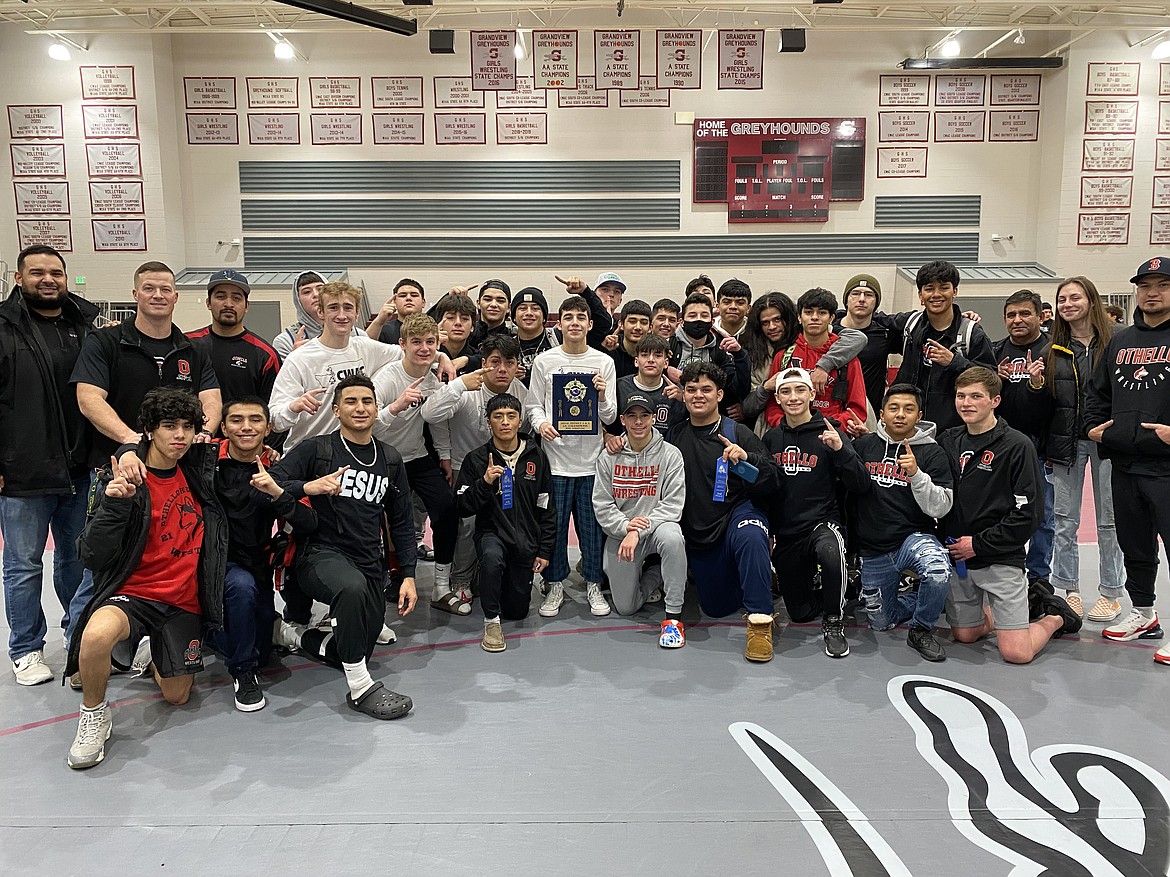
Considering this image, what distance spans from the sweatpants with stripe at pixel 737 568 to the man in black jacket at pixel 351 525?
70.7 inches

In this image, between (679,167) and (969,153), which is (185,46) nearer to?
(679,167)

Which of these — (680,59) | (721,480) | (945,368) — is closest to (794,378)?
(721,480)

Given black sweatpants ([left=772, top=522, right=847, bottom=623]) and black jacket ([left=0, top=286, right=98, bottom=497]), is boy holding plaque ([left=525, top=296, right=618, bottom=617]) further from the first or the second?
black jacket ([left=0, top=286, right=98, bottom=497])

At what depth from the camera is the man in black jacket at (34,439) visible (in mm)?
3945

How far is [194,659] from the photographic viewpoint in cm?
369

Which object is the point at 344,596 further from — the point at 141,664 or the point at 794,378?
the point at 794,378

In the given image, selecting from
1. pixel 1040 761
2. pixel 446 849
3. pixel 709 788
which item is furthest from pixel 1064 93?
pixel 446 849

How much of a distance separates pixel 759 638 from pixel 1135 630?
2238mm

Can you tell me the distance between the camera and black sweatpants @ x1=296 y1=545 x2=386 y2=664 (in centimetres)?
375

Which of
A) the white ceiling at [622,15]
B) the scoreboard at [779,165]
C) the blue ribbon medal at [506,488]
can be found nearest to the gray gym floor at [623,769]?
the blue ribbon medal at [506,488]

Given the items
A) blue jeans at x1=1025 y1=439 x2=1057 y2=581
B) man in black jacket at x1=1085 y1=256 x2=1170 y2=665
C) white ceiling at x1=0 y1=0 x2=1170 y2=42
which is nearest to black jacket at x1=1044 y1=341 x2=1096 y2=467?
blue jeans at x1=1025 y1=439 x2=1057 y2=581

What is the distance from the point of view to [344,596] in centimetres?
377

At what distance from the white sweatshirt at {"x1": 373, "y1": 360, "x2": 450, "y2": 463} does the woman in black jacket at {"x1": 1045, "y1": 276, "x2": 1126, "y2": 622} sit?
3931 mm

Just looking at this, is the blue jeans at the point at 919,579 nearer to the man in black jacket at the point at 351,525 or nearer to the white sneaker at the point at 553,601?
the white sneaker at the point at 553,601
